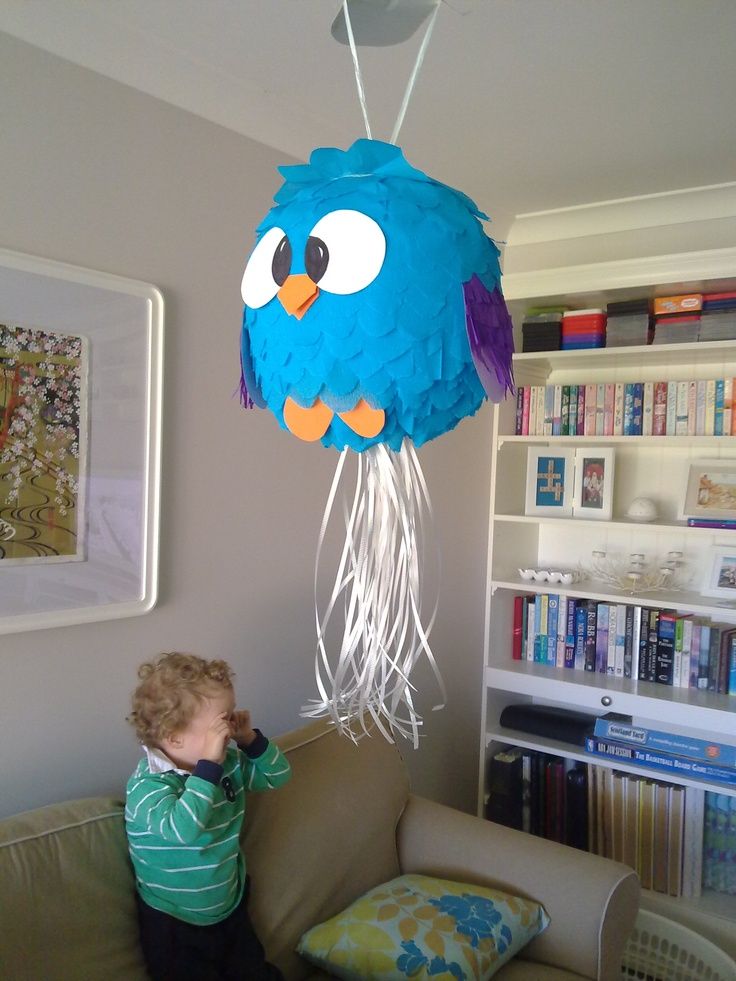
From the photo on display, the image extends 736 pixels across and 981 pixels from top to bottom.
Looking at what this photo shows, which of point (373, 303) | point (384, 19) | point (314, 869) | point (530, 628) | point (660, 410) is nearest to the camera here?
point (373, 303)

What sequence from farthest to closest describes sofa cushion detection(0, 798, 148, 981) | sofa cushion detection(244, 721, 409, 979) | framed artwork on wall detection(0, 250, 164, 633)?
sofa cushion detection(244, 721, 409, 979)
framed artwork on wall detection(0, 250, 164, 633)
sofa cushion detection(0, 798, 148, 981)

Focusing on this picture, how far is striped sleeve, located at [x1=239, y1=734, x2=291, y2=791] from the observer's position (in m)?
1.57

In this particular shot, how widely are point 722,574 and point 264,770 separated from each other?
164 cm

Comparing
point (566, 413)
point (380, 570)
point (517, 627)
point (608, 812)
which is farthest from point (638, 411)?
point (380, 570)

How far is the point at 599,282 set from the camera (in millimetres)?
2453

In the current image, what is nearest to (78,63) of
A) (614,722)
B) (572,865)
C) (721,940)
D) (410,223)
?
(410,223)

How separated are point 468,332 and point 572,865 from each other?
4.73 ft

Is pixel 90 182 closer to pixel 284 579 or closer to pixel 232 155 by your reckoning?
pixel 232 155

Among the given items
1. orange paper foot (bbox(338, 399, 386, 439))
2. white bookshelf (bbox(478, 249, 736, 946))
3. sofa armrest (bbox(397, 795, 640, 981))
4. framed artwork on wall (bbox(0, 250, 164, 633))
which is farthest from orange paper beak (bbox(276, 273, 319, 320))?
white bookshelf (bbox(478, 249, 736, 946))

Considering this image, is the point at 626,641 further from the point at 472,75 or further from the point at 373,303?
the point at 373,303

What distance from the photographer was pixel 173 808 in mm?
1318

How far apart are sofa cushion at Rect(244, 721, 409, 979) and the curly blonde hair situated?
339 millimetres

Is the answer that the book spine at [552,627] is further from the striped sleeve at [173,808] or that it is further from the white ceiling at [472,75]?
the striped sleeve at [173,808]

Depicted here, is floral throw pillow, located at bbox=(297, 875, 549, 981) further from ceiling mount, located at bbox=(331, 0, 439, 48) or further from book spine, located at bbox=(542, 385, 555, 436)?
ceiling mount, located at bbox=(331, 0, 439, 48)
